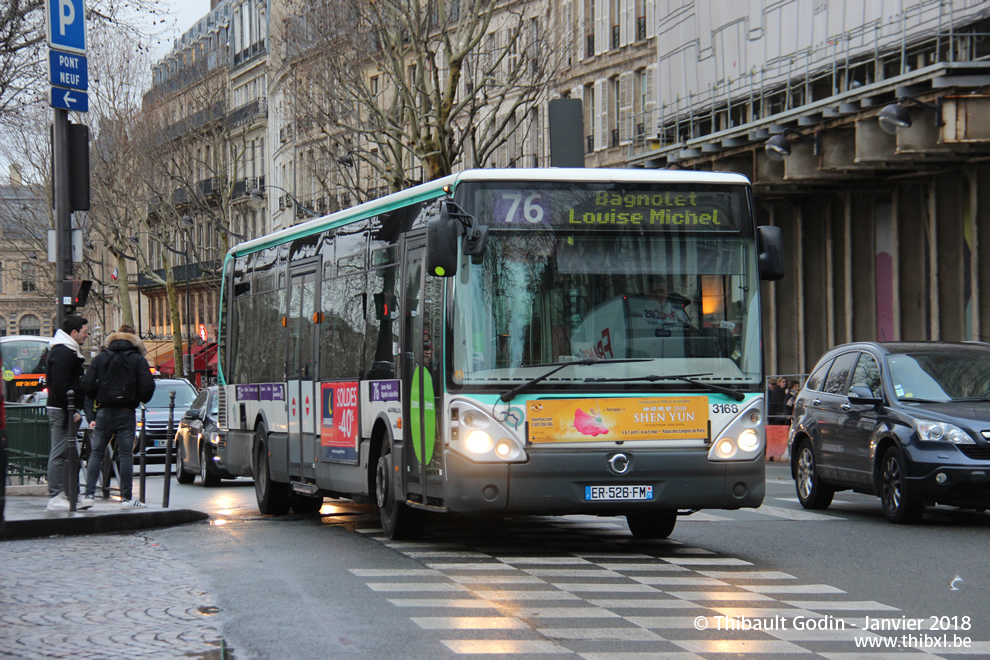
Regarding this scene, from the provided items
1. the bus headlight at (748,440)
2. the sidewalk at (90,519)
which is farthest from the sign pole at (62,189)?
the bus headlight at (748,440)

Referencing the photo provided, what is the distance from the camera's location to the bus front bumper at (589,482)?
1163 centimetres

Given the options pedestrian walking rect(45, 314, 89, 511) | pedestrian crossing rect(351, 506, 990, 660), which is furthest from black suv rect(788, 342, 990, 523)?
pedestrian walking rect(45, 314, 89, 511)

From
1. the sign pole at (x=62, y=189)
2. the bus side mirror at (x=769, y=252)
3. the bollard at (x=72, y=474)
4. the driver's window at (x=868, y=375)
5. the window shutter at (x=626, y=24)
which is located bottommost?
the bollard at (x=72, y=474)

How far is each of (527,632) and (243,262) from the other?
11383 millimetres

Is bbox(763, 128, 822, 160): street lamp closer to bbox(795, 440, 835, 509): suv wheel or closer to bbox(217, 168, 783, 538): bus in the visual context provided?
bbox(795, 440, 835, 509): suv wheel

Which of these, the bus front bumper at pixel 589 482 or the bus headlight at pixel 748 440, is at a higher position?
the bus headlight at pixel 748 440

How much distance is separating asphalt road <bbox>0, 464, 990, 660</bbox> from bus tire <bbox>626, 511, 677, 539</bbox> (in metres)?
0.11

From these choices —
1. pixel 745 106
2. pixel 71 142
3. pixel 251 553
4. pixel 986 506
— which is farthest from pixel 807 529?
pixel 745 106

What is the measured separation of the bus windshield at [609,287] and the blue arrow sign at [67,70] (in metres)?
7.46

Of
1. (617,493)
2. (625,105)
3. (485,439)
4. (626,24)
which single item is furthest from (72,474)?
(626,24)

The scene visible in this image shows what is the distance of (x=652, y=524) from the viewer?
1383cm

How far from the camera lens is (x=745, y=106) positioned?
36781 millimetres

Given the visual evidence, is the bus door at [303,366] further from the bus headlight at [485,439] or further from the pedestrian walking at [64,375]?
the bus headlight at [485,439]

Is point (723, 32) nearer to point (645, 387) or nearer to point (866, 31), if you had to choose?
point (866, 31)
